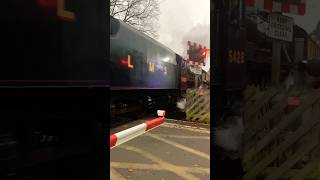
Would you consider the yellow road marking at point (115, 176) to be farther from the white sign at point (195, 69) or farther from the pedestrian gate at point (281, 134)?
the white sign at point (195, 69)

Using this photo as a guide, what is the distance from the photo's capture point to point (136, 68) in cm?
1151

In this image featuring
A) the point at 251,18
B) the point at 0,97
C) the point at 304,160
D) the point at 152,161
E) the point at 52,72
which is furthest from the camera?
the point at 152,161

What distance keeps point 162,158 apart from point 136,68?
16.0 ft

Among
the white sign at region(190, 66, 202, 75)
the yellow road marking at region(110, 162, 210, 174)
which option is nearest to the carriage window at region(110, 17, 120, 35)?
the yellow road marking at region(110, 162, 210, 174)

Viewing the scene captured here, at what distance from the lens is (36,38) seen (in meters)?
2.02

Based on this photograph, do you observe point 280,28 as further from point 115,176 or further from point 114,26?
point 114,26

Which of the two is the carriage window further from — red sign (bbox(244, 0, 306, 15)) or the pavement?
red sign (bbox(244, 0, 306, 15))

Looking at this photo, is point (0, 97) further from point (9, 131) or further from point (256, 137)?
point (256, 137)

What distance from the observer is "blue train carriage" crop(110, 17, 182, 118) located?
32.6 feet

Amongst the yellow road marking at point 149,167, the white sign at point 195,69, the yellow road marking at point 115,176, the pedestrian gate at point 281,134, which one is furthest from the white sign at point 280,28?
the white sign at point 195,69

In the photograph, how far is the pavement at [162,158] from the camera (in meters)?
5.81

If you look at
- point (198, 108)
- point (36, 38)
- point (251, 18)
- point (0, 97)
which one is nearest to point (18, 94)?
point (0, 97)

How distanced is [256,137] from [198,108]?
42.3ft

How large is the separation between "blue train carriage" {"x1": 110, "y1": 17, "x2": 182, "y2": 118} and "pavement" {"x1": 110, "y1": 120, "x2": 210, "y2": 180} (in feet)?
4.96
